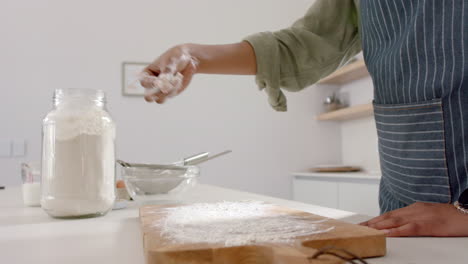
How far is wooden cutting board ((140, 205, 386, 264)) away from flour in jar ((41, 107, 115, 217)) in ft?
1.00

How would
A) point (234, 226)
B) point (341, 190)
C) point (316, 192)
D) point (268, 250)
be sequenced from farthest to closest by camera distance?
point (316, 192)
point (341, 190)
point (234, 226)
point (268, 250)

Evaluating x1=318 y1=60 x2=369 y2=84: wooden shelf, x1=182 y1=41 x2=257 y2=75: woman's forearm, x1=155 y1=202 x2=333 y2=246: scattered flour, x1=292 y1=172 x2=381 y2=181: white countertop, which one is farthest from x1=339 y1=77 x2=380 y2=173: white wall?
x1=155 y1=202 x2=333 y2=246: scattered flour

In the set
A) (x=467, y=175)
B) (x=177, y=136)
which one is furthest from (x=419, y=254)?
(x=177, y=136)

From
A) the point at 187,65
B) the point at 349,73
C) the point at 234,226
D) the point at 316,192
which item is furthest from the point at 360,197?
the point at 234,226

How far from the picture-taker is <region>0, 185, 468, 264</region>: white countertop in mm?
436

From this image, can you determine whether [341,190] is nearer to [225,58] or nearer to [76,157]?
[225,58]

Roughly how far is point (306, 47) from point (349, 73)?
81.8 inches

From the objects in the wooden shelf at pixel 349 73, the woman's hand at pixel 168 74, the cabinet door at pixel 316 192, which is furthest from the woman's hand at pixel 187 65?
the wooden shelf at pixel 349 73

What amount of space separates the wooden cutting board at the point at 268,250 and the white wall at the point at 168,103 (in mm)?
2483

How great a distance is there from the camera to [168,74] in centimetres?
81

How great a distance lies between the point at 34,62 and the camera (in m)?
2.73

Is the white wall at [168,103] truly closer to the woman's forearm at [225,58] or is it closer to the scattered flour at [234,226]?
the woman's forearm at [225,58]

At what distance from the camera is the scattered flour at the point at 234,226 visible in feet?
1.44

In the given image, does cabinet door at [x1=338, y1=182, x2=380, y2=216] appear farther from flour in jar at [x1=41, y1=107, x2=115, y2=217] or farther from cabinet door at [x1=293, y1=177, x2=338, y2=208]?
flour in jar at [x1=41, y1=107, x2=115, y2=217]
